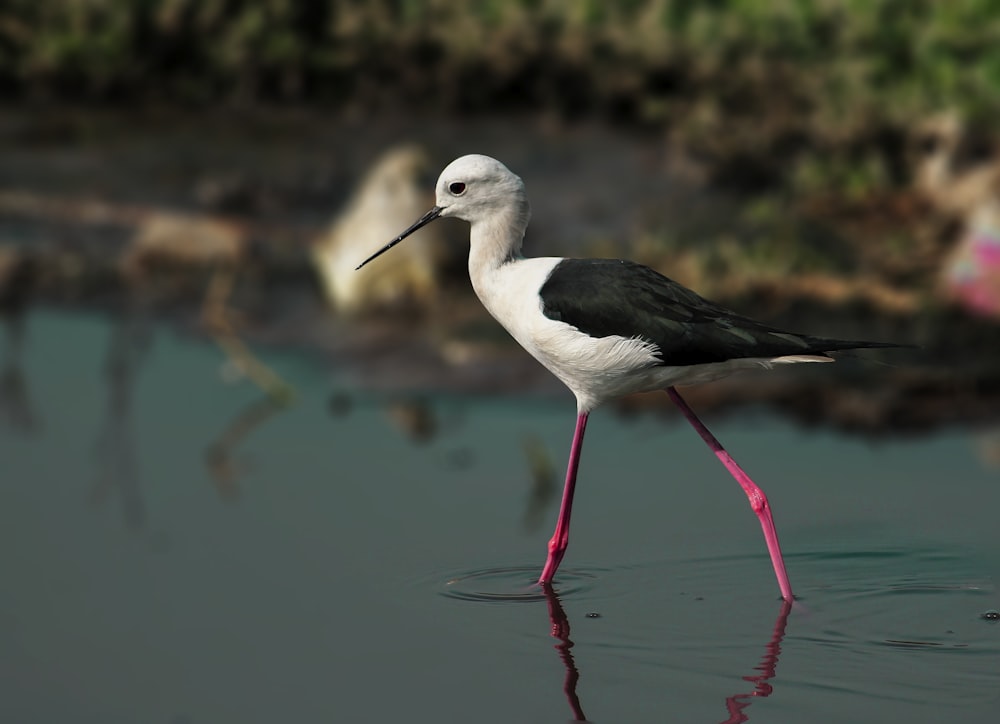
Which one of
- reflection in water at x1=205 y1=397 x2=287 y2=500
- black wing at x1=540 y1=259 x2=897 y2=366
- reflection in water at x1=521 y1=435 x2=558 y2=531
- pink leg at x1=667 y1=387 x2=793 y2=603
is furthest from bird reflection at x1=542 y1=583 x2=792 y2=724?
reflection in water at x1=205 y1=397 x2=287 y2=500

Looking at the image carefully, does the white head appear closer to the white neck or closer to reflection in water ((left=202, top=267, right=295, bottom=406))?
the white neck

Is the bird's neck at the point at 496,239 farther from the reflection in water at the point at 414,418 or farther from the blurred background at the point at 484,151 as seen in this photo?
the blurred background at the point at 484,151

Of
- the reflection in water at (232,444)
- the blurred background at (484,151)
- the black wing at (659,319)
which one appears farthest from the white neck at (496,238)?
the blurred background at (484,151)

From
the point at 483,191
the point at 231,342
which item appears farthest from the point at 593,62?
the point at 483,191

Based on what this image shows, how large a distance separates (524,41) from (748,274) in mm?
2166

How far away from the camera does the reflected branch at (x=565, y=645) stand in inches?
143

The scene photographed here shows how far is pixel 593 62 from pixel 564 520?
4.17 meters

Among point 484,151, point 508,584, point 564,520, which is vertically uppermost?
point 484,151

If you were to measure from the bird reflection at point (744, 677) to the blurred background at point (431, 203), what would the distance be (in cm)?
38

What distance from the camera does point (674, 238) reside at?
22.7 feet

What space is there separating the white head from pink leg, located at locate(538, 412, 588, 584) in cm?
57

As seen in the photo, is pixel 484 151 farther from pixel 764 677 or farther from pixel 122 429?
pixel 764 677

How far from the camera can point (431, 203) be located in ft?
23.1

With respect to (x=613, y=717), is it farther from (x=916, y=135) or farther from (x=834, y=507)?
(x=916, y=135)
